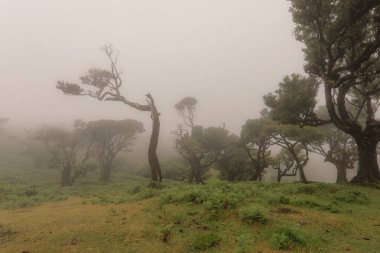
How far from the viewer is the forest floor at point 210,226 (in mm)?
11250

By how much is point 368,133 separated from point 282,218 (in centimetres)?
1531

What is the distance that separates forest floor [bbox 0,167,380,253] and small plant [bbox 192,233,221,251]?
35 millimetres

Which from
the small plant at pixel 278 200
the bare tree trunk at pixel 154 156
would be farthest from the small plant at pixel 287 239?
the bare tree trunk at pixel 154 156

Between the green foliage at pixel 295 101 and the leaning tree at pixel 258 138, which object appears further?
the leaning tree at pixel 258 138

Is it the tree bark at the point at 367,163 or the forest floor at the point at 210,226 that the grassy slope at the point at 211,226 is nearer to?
the forest floor at the point at 210,226

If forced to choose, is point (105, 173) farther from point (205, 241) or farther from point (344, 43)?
point (205, 241)

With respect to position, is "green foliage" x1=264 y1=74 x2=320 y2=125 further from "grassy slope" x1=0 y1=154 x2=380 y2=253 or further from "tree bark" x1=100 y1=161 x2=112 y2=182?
"tree bark" x1=100 y1=161 x2=112 y2=182

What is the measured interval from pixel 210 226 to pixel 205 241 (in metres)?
2.10

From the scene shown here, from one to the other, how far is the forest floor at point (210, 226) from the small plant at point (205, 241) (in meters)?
0.03

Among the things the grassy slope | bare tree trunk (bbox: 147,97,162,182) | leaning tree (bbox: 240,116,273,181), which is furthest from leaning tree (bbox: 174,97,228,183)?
the grassy slope

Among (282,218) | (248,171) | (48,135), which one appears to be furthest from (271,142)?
(48,135)

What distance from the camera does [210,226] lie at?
13.5 metres

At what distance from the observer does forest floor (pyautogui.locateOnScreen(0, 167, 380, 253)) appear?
1125 cm

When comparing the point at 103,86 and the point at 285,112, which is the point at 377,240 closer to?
the point at 285,112
